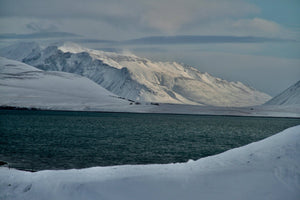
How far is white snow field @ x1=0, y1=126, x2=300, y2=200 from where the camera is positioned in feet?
42.8

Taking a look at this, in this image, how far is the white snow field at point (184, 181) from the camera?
13055 millimetres

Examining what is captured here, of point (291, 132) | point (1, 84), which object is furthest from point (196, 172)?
point (1, 84)

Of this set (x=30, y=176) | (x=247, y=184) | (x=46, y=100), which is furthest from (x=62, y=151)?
(x=46, y=100)

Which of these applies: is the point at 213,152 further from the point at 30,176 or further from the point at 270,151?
the point at 30,176

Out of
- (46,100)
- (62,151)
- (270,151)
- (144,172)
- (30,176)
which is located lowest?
(46,100)

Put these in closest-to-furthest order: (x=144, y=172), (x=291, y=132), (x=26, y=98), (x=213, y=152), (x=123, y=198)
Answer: (x=123, y=198)
(x=144, y=172)
(x=291, y=132)
(x=213, y=152)
(x=26, y=98)

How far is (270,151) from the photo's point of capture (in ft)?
51.8

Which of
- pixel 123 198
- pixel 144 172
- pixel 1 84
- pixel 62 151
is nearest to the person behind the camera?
pixel 123 198

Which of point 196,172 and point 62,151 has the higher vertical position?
point 196,172

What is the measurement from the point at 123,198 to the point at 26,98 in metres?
174

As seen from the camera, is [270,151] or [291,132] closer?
[270,151]

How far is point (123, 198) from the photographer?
12898 millimetres

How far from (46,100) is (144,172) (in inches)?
6744

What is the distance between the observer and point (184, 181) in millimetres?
13961
